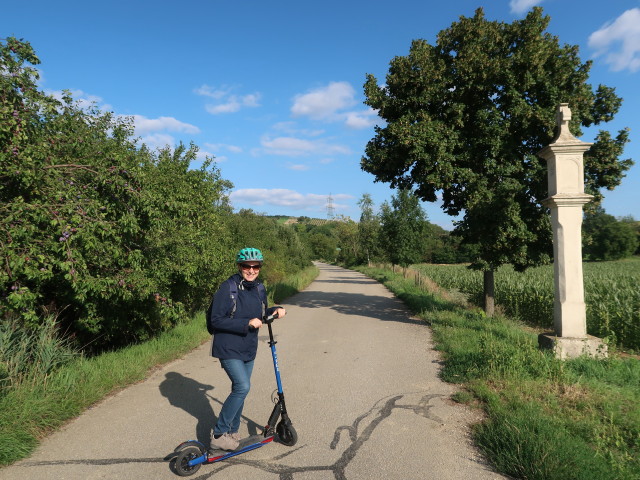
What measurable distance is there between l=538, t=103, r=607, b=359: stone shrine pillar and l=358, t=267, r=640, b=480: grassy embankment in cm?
45

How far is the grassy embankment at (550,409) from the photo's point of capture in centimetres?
322

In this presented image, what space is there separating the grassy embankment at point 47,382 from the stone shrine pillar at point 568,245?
22.0 feet

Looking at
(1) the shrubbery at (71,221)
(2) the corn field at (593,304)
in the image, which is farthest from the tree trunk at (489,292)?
(1) the shrubbery at (71,221)

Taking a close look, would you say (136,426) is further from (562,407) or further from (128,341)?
(128,341)

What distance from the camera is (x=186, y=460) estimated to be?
336 cm

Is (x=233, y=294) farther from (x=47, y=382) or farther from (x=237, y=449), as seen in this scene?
(x=47, y=382)

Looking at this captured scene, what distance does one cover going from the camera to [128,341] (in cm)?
1027

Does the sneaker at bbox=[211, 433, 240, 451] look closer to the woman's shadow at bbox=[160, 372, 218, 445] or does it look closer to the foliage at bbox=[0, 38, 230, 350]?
the woman's shadow at bbox=[160, 372, 218, 445]

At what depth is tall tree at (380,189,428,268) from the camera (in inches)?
1236

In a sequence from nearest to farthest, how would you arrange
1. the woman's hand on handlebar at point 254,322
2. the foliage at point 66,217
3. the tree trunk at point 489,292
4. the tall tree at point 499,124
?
1. the woman's hand on handlebar at point 254,322
2. the foliage at point 66,217
3. the tall tree at point 499,124
4. the tree trunk at point 489,292

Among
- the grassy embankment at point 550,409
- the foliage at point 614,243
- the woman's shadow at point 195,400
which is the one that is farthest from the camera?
the foliage at point 614,243

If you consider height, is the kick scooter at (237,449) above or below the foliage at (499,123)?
below

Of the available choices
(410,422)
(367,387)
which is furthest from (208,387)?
(410,422)

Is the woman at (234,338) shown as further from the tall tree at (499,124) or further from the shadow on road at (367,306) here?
the shadow on road at (367,306)
